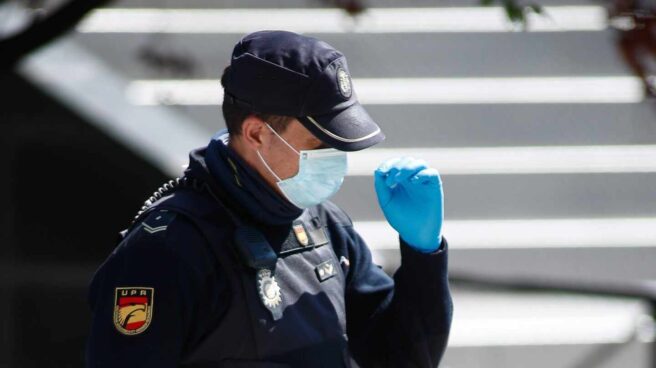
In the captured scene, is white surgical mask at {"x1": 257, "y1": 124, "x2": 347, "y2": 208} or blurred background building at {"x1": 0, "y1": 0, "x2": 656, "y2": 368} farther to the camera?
blurred background building at {"x1": 0, "y1": 0, "x2": 656, "y2": 368}

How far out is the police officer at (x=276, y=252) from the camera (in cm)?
228

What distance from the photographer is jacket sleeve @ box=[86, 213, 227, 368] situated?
224cm

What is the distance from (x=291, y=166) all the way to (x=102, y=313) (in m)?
0.46

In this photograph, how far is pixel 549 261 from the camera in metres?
6.28

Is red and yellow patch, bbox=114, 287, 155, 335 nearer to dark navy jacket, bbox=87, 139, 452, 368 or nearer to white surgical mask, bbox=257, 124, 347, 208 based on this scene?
dark navy jacket, bbox=87, 139, 452, 368

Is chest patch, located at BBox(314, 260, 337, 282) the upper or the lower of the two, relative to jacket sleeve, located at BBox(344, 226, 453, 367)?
upper

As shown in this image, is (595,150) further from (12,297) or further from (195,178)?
(195,178)

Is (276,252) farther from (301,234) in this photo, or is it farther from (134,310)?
(134,310)

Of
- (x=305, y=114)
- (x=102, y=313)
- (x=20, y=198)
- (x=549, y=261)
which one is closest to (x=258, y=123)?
(x=305, y=114)

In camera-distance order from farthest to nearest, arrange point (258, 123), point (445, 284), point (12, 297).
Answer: point (12, 297)
point (445, 284)
point (258, 123)

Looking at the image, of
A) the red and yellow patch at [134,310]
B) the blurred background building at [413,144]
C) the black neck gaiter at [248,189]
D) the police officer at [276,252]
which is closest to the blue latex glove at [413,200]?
the police officer at [276,252]

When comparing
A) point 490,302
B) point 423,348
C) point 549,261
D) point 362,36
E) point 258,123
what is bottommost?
point 549,261

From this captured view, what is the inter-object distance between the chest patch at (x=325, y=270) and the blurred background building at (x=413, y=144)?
2.68 metres

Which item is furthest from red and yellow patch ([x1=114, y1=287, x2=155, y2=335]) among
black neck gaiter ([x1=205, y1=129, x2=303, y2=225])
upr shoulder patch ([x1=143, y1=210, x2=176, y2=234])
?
black neck gaiter ([x1=205, y1=129, x2=303, y2=225])
